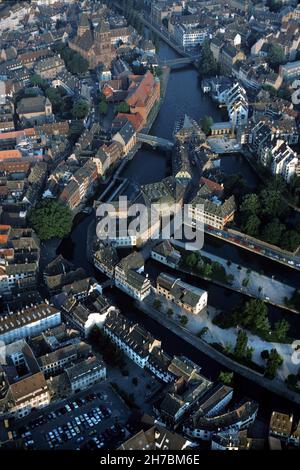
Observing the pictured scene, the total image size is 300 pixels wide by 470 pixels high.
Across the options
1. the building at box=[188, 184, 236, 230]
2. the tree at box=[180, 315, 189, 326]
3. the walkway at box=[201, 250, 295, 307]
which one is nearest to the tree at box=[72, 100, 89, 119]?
the building at box=[188, 184, 236, 230]

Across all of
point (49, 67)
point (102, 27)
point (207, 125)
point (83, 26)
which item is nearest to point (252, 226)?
point (207, 125)

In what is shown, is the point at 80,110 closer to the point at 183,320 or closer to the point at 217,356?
the point at 183,320

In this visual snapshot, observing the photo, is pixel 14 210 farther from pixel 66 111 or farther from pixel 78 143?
pixel 66 111

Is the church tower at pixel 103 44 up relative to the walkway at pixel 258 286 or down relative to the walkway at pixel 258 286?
up

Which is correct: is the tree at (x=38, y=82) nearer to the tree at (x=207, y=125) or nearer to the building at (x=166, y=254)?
the tree at (x=207, y=125)

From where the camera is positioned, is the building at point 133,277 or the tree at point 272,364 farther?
the building at point 133,277

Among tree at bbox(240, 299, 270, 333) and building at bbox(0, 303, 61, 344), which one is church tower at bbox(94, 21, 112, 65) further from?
tree at bbox(240, 299, 270, 333)

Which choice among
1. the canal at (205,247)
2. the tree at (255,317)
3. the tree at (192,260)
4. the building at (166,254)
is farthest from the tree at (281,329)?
the building at (166,254)
